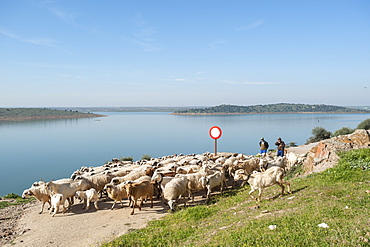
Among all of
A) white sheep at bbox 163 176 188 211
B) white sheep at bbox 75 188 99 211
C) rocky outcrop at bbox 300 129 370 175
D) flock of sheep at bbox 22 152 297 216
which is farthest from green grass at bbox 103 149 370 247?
white sheep at bbox 75 188 99 211

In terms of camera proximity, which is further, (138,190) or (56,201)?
(56,201)

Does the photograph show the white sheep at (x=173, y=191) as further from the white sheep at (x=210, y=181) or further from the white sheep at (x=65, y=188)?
the white sheep at (x=65, y=188)

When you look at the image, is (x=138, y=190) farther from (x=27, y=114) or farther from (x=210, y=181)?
(x=27, y=114)

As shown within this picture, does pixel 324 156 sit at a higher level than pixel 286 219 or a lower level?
higher

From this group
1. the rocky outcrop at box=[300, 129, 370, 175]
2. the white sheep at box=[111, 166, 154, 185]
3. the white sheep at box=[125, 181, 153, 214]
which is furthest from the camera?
the white sheep at box=[111, 166, 154, 185]

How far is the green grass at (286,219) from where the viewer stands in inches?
189

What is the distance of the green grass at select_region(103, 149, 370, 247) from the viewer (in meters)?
4.81

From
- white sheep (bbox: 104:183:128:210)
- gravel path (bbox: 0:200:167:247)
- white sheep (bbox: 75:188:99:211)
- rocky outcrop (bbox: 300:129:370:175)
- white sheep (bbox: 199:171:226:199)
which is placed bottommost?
gravel path (bbox: 0:200:167:247)

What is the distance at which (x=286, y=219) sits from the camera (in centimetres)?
579

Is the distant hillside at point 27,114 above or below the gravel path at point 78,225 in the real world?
above

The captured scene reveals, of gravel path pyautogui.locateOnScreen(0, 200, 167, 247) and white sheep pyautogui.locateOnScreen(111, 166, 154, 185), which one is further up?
white sheep pyautogui.locateOnScreen(111, 166, 154, 185)

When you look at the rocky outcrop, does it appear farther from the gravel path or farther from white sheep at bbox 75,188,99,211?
white sheep at bbox 75,188,99,211

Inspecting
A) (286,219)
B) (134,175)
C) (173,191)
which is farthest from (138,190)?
(286,219)

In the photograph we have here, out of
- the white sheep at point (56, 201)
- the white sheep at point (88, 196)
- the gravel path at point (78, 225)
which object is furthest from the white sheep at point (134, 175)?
the white sheep at point (56, 201)
